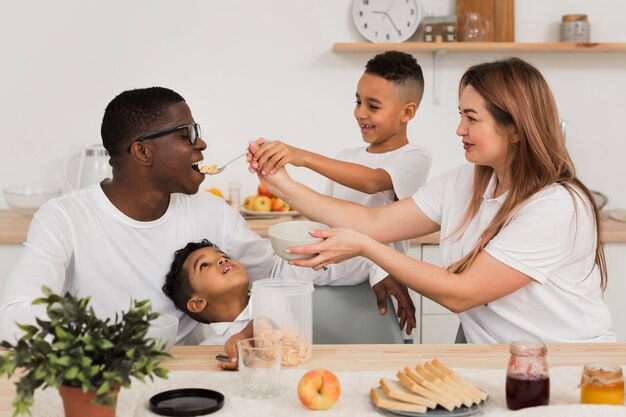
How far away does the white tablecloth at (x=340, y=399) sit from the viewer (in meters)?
1.63

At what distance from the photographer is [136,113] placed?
2.38 m

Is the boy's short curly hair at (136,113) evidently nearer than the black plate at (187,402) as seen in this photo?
No

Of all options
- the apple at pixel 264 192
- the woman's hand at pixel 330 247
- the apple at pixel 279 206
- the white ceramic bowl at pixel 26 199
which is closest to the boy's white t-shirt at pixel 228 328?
the woman's hand at pixel 330 247

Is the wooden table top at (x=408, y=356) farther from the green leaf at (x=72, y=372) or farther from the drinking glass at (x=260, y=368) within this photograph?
the green leaf at (x=72, y=372)

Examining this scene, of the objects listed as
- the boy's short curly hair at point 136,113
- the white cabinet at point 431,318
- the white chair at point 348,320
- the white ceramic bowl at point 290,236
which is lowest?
the white cabinet at point 431,318

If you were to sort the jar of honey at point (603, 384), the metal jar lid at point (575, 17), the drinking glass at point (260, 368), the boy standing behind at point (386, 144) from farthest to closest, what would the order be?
the metal jar lid at point (575, 17) < the boy standing behind at point (386, 144) < the drinking glass at point (260, 368) < the jar of honey at point (603, 384)

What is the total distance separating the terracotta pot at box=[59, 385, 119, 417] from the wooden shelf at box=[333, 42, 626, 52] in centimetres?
267

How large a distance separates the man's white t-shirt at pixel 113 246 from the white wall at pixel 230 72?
1614 millimetres

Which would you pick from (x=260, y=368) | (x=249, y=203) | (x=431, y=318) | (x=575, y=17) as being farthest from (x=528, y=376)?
(x=575, y=17)

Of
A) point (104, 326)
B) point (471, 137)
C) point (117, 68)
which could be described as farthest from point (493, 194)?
point (117, 68)

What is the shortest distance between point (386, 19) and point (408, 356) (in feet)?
7.66

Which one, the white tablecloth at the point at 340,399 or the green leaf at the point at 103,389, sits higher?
the green leaf at the point at 103,389

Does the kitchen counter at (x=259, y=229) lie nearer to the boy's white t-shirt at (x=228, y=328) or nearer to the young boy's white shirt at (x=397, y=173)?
the young boy's white shirt at (x=397, y=173)

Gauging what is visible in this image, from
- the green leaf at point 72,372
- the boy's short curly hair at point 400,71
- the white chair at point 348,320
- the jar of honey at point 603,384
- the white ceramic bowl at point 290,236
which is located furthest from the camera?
the boy's short curly hair at point 400,71
